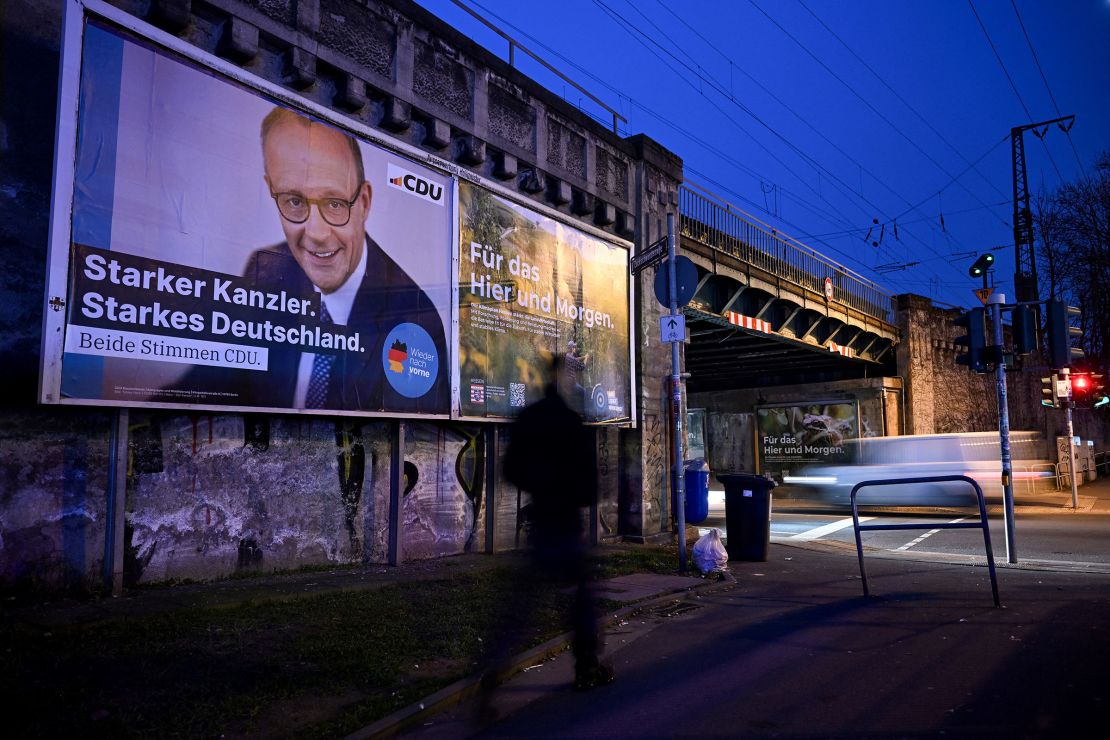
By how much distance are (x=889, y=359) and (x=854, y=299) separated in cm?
522

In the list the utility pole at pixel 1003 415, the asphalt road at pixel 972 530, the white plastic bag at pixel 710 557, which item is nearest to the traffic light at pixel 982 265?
the utility pole at pixel 1003 415

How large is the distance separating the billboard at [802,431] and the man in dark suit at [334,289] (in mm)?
23539

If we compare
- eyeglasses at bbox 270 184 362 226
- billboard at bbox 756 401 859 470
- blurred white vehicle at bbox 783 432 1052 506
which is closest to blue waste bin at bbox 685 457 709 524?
eyeglasses at bbox 270 184 362 226

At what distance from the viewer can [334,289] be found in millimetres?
8438

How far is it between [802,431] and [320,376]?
26.1m

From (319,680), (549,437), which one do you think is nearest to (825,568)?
(549,437)

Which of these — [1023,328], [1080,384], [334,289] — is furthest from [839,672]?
[1080,384]

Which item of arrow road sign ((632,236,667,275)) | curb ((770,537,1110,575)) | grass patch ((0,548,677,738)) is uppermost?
arrow road sign ((632,236,667,275))

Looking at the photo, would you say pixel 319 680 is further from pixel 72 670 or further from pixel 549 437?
pixel 549 437

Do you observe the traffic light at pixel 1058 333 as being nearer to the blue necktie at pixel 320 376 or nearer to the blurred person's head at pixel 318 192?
the blurred person's head at pixel 318 192

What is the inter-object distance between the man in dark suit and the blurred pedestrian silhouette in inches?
145

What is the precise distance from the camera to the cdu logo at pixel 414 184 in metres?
9.32

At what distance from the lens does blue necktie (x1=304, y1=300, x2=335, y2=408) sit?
808cm

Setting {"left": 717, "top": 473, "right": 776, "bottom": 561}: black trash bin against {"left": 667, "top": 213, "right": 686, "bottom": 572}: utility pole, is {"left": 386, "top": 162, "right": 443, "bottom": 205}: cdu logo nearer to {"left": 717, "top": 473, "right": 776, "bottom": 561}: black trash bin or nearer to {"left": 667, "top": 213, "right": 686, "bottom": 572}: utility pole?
{"left": 667, "top": 213, "right": 686, "bottom": 572}: utility pole
